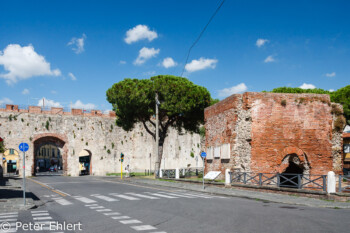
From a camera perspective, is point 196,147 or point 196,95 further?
point 196,147

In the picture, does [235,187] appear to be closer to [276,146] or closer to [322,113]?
[276,146]

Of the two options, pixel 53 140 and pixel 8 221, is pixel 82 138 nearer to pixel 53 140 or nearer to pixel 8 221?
pixel 53 140

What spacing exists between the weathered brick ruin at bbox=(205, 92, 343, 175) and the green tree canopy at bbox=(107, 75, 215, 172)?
11076mm

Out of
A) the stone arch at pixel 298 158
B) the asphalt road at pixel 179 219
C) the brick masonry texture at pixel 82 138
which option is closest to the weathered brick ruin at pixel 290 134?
the stone arch at pixel 298 158

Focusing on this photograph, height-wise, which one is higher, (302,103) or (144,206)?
(302,103)

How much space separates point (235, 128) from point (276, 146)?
312 centimetres

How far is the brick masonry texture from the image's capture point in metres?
38.8

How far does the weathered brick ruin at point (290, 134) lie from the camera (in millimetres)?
20797

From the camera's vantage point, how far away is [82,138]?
42562 mm

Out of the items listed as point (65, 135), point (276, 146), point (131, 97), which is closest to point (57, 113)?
point (65, 135)

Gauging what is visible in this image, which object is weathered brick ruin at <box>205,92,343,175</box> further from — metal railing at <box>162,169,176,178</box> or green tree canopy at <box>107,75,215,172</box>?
green tree canopy at <box>107,75,215,172</box>

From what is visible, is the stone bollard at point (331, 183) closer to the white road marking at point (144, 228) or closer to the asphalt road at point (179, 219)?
the asphalt road at point (179, 219)

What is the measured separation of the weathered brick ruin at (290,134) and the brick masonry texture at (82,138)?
19048 millimetres

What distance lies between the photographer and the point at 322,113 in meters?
21.4
